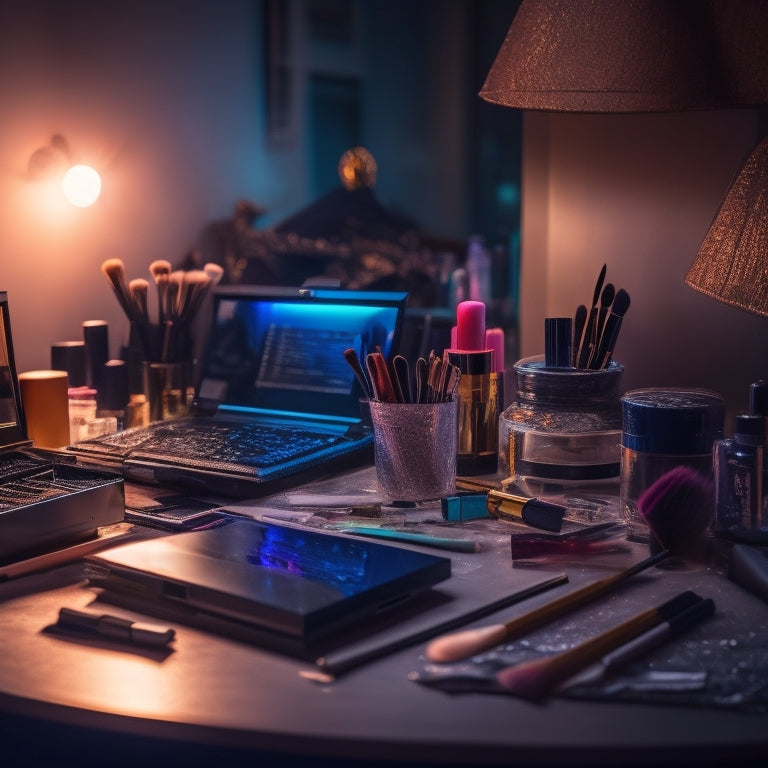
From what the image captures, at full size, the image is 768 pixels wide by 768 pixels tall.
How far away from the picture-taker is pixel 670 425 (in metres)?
1.05

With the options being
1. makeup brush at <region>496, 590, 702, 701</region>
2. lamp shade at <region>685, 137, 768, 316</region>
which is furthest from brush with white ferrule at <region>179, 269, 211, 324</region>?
makeup brush at <region>496, 590, 702, 701</region>

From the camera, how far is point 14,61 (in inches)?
63.9

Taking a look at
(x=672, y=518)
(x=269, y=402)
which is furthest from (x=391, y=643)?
(x=269, y=402)

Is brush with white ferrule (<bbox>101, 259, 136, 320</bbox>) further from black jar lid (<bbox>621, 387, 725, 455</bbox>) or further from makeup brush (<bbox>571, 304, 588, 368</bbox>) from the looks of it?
black jar lid (<bbox>621, 387, 725, 455</bbox>)

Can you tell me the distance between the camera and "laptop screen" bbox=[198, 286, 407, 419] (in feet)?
4.62

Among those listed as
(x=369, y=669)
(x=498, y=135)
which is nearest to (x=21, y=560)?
(x=369, y=669)

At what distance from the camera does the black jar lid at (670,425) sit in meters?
1.05

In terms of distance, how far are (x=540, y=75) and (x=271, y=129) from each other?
1.42 metres

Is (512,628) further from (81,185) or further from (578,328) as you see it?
(81,185)

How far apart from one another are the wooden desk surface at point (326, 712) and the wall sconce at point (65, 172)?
102 centimetres

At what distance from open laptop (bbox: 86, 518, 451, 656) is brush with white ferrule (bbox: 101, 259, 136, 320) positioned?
62cm

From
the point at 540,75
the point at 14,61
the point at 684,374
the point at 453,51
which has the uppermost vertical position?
the point at 453,51

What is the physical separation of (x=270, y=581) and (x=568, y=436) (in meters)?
0.46

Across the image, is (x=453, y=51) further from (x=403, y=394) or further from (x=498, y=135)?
(x=403, y=394)
